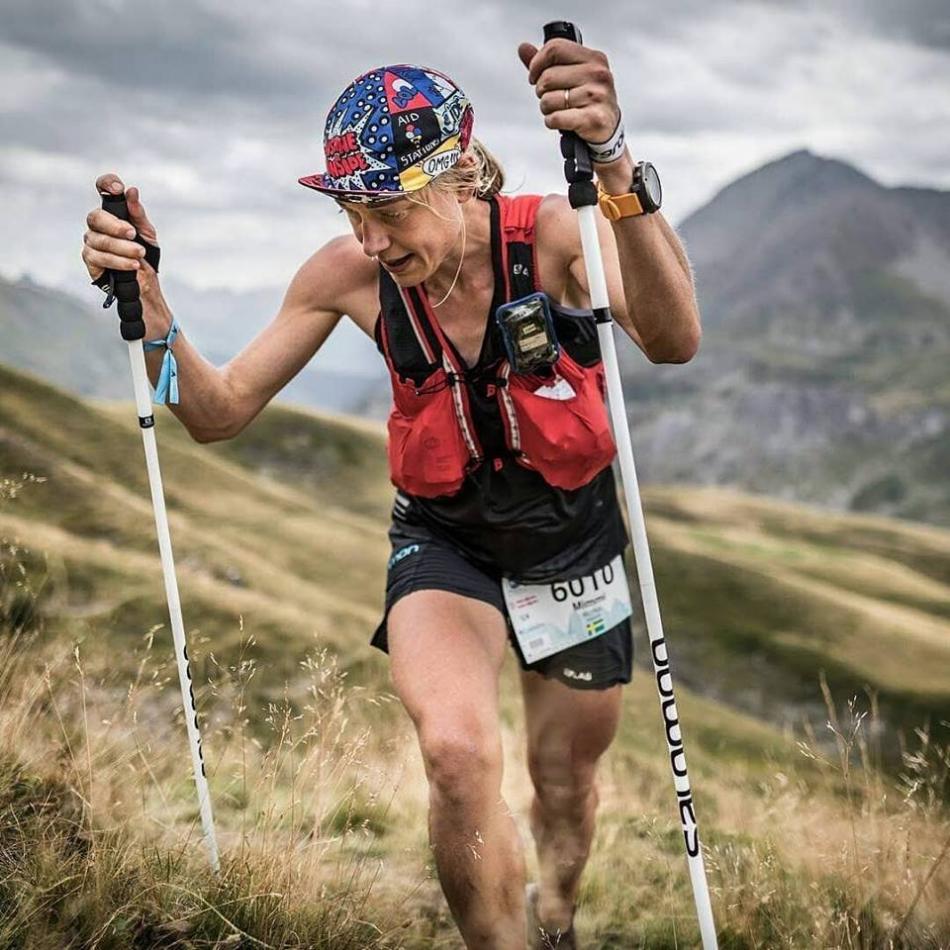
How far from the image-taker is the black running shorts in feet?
19.0

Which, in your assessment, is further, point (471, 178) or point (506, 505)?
point (506, 505)

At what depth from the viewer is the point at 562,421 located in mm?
5613

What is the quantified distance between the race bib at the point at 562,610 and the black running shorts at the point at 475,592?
54 millimetres

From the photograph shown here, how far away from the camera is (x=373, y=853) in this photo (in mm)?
7168

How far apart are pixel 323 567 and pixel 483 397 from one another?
36.5m

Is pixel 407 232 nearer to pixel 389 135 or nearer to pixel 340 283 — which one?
pixel 389 135

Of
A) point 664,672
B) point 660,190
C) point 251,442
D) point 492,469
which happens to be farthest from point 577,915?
point 251,442

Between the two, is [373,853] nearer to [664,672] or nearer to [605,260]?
[664,672]

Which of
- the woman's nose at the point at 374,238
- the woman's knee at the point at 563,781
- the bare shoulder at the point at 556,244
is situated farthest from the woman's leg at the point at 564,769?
the woman's nose at the point at 374,238

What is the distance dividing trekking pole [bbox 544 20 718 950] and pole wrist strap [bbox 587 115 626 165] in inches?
1.2

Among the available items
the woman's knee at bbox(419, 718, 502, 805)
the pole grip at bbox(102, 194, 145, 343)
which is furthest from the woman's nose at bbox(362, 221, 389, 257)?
the woman's knee at bbox(419, 718, 502, 805)

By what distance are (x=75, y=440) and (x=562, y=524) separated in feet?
147

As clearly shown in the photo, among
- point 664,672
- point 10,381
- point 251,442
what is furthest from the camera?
point 251,442

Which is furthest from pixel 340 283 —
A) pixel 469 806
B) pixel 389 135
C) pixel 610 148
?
pixel 469 806
